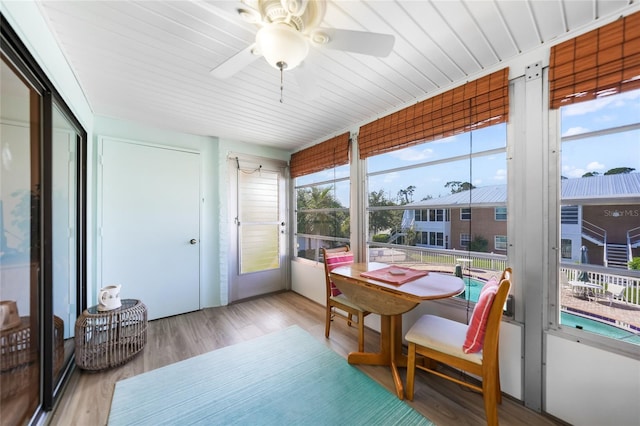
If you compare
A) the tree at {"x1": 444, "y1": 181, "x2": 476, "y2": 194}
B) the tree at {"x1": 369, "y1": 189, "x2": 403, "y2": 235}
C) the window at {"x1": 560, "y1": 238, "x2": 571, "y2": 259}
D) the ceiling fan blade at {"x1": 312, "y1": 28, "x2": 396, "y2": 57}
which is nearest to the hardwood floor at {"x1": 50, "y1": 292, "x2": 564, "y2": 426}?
the window at {"x1": 560, "y1": 238, "x2": 571, "y2": 259}

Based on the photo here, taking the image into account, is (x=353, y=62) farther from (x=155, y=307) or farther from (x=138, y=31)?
(x=155, y=307)

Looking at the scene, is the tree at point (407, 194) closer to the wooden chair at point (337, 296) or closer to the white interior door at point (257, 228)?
the wooden chair at point (337, 296)

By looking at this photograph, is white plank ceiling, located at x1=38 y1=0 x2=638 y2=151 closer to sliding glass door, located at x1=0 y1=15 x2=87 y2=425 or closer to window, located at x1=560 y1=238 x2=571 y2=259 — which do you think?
sliding glass door, located at x1=0 y1=15 x2=87 y2=425

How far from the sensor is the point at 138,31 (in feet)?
4.56

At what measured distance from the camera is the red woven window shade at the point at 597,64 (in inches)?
48.3

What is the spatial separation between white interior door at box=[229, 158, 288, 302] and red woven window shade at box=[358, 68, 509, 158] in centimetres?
180

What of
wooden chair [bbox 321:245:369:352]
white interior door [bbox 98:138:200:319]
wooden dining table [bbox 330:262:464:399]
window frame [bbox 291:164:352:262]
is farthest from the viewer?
window frame [bbox 291:164:352:262]

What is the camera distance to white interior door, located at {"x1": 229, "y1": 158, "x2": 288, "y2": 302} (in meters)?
3.50

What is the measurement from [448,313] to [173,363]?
2.31 metres

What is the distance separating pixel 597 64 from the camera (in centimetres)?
132

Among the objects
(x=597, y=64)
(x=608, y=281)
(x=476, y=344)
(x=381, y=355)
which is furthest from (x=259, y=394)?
(x=597, y=64)

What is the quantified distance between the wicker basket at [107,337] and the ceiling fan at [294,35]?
2244 mm

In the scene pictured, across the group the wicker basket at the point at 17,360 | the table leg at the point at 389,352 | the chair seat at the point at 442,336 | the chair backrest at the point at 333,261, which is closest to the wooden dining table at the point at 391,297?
the table leg at the point at 389,352

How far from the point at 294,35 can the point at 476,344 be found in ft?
6.05
